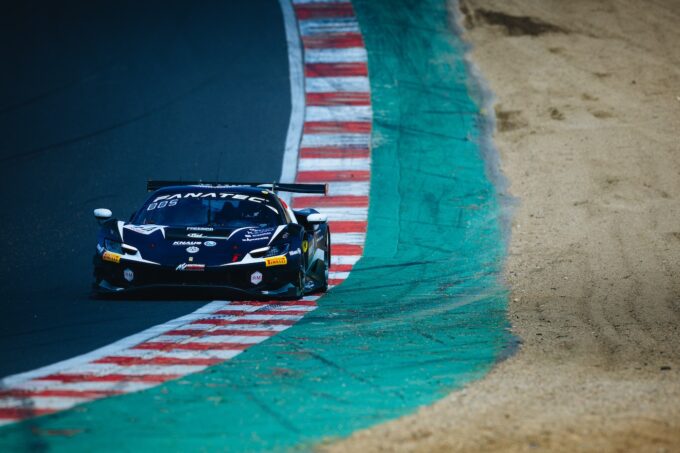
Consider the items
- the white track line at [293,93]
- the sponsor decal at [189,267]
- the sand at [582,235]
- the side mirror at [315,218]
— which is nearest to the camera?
the sand at [582,235]

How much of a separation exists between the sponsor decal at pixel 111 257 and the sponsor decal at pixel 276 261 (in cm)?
153

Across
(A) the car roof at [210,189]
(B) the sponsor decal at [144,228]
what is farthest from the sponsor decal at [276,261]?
(A) the car roof at [210,189]

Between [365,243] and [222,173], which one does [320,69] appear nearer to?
[222,173]

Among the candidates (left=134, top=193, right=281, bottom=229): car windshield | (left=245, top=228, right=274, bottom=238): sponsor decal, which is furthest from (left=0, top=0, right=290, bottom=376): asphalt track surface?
(left=134, top=193, right=281, bottom=229): car windshield

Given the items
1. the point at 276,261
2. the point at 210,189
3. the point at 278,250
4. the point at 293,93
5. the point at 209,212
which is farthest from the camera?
the point at 293,93

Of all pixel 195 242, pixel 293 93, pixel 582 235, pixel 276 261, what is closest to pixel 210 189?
pixel 195 242

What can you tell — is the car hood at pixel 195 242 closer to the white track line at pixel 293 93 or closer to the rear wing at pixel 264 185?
the rear wing at pixel 264 185

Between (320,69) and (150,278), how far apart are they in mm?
14343

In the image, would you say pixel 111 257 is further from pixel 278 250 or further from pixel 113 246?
pixel 278 250

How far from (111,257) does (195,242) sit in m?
0.88

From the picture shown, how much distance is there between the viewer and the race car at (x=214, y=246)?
38.7ft

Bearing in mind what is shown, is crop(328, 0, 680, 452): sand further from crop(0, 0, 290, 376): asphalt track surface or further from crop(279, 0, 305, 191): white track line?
crop(279, 0, 305, 191): white track line

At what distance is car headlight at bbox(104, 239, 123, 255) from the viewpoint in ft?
39.4

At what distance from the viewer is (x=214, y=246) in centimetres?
1207
